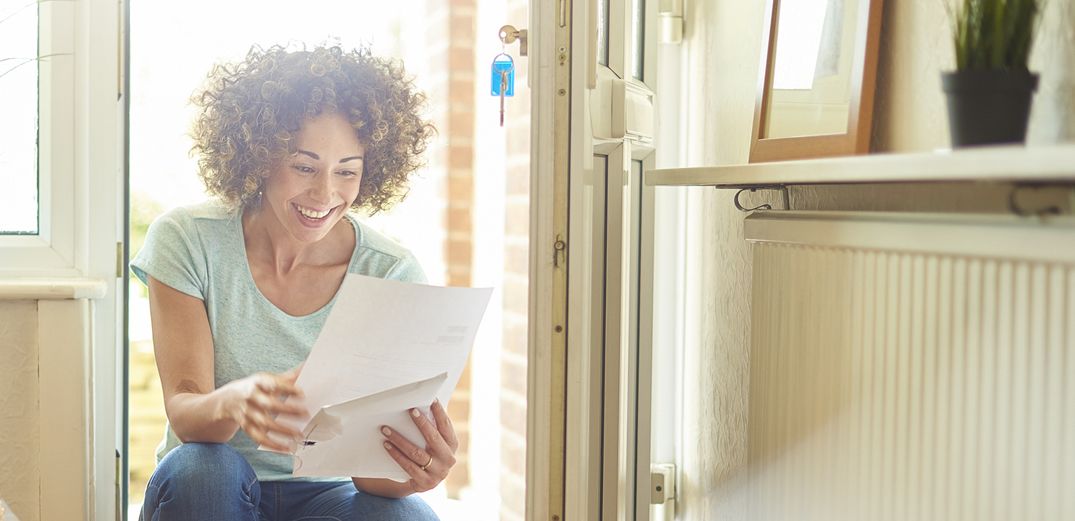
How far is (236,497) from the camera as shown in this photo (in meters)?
1.35

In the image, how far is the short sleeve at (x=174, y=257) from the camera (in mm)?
1492

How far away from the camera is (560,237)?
135 cm

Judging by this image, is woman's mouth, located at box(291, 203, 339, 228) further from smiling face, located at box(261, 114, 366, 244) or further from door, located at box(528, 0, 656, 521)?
door, located at box(528, 0, 656, 521)

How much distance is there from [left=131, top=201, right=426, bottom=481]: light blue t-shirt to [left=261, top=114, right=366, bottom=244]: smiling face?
82 mm

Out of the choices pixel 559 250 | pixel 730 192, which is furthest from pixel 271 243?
pixel 730 192

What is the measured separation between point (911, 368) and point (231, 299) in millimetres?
1033

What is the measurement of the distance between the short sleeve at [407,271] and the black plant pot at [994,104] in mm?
932

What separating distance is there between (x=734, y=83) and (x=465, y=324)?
1.96 ft

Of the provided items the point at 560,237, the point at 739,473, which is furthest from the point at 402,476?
the point at 739,473

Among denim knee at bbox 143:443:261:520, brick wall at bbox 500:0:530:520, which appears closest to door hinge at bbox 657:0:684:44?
brick wall at bbox 500:0:530:520

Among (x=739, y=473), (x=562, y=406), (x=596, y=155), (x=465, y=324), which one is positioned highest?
(x=596, y=155)

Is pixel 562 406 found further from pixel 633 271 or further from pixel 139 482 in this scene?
pixel 139 482

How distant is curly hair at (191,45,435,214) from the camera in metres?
1.62

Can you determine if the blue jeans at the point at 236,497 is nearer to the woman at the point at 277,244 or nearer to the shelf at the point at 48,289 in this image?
the woman at the point at 277,244
